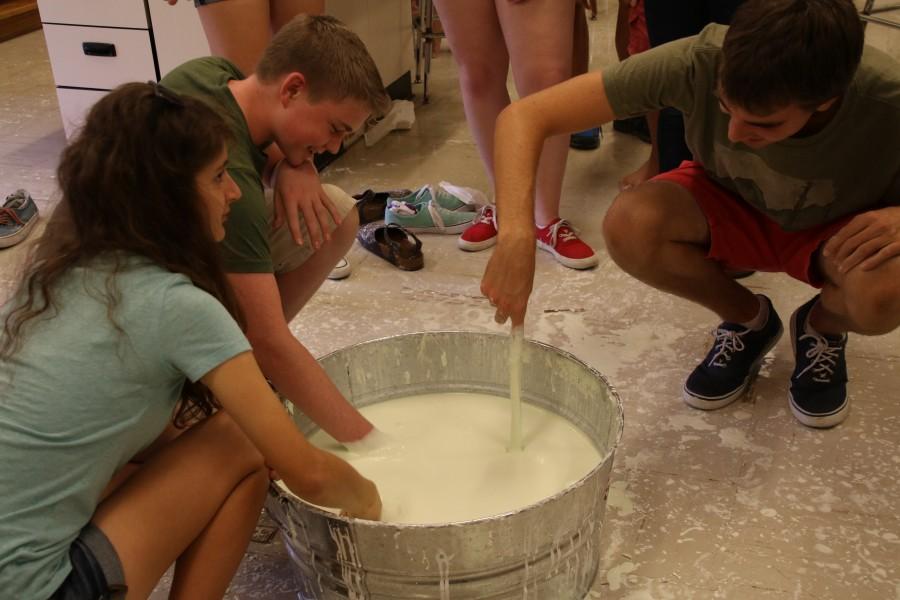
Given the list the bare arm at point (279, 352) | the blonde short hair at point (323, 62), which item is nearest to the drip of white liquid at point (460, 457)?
the bare arm at point (279, 352)

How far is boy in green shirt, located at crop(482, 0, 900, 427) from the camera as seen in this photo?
3.62 feet

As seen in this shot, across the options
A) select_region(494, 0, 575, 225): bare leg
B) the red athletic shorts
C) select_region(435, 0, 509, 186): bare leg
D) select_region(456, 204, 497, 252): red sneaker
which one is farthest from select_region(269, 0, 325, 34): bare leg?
the red athletic shorts

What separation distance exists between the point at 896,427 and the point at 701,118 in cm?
62

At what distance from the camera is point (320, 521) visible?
969mm

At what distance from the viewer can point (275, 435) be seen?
936 millimetres

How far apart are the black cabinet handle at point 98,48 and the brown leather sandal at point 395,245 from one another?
92 centimetres

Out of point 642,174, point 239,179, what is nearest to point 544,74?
point 642,174

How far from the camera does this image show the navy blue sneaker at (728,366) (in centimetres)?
156

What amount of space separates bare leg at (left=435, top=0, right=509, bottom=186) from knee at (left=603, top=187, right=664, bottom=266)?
2.01 feet

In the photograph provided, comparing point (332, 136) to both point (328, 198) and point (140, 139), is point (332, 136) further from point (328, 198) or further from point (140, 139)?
point (140, 139)

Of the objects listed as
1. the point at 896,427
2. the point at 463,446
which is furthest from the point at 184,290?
the point at 896,427

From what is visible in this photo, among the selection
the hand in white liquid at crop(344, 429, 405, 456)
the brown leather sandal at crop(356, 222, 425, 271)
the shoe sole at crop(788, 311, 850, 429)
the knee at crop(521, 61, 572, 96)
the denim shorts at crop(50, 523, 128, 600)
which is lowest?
the brown leather sandal at crop(356, 222, 425, 271)

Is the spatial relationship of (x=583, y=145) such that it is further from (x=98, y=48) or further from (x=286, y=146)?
(x=286, y=146)

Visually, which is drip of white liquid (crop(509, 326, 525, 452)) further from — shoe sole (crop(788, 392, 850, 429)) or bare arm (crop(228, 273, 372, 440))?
shoe sole (crop(788, 392, 850, 429))
